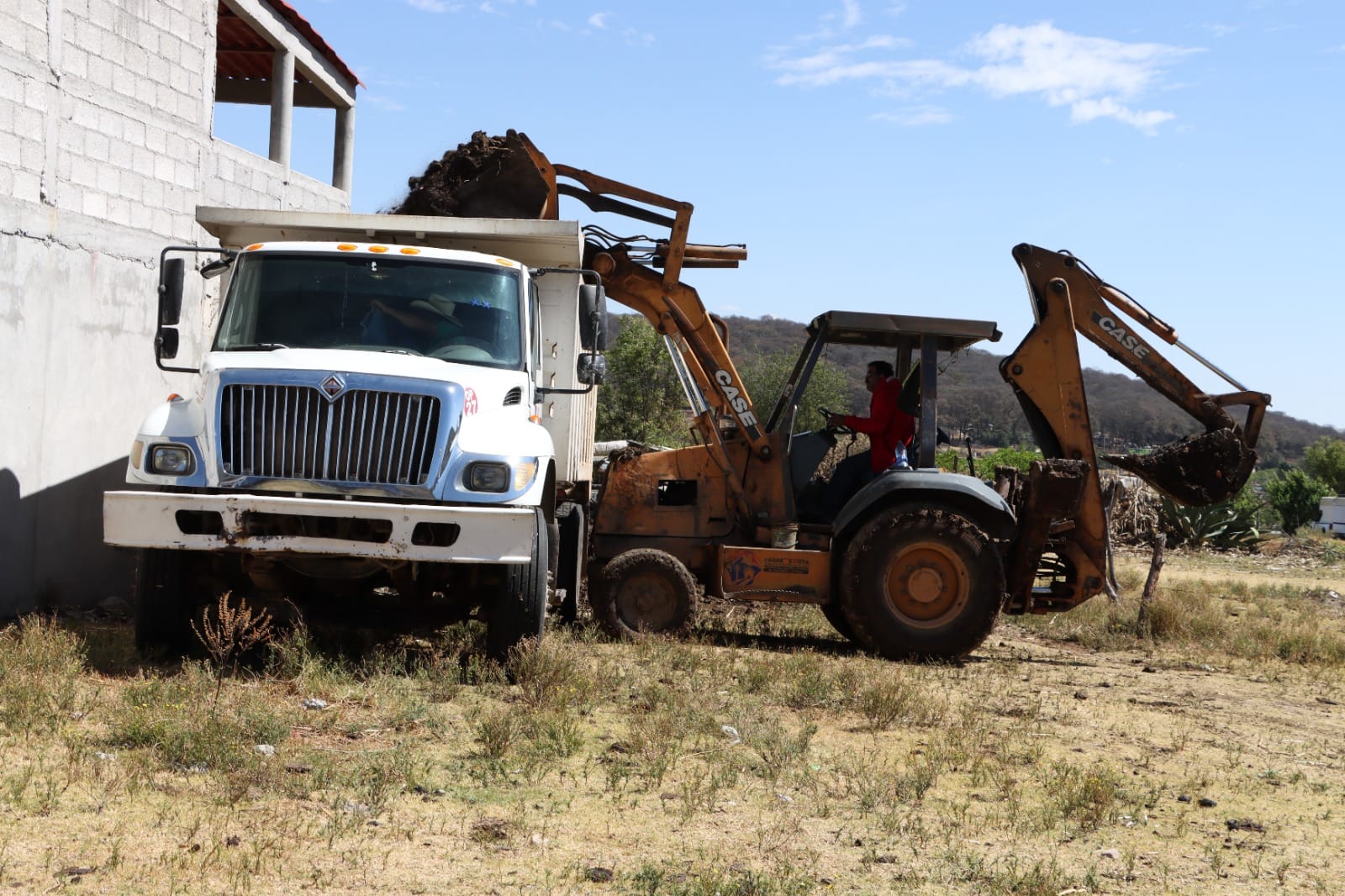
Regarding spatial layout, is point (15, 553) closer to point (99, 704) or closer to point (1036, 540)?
point (99, 704)

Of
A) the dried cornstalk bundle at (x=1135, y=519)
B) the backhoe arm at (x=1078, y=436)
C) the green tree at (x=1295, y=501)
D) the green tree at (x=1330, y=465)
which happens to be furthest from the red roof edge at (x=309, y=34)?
the green tree at (x=1330, y=465)

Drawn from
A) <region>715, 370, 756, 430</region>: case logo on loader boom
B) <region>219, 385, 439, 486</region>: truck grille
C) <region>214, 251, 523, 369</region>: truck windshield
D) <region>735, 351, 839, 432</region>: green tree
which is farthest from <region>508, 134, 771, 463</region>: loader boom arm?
<region>735, 351, 839, 432</region>: green tree

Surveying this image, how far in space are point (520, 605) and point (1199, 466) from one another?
6603 millimetres

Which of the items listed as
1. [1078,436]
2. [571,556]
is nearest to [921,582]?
[1078,436]

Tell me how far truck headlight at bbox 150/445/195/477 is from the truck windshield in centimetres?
95

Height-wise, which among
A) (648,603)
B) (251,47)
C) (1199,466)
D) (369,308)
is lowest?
(648,603)

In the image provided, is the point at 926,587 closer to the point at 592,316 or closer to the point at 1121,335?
the point at 1121,335

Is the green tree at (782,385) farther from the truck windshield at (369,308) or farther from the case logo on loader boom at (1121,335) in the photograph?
the truck windshield at (369,308)

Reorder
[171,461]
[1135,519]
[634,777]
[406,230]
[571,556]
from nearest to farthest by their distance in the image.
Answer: [634,777], [171,461], [406,230], [571,556], [1135,519]

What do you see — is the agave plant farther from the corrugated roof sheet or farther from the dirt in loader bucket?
the dirt in loader bucket

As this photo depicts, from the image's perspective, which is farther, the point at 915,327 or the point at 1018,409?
the point at 1018,409

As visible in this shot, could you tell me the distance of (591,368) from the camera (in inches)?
357

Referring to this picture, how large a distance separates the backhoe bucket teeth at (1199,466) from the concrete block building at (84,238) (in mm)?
8434

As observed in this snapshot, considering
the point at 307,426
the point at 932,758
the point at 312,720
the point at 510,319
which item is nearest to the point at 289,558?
the point at 307,426
